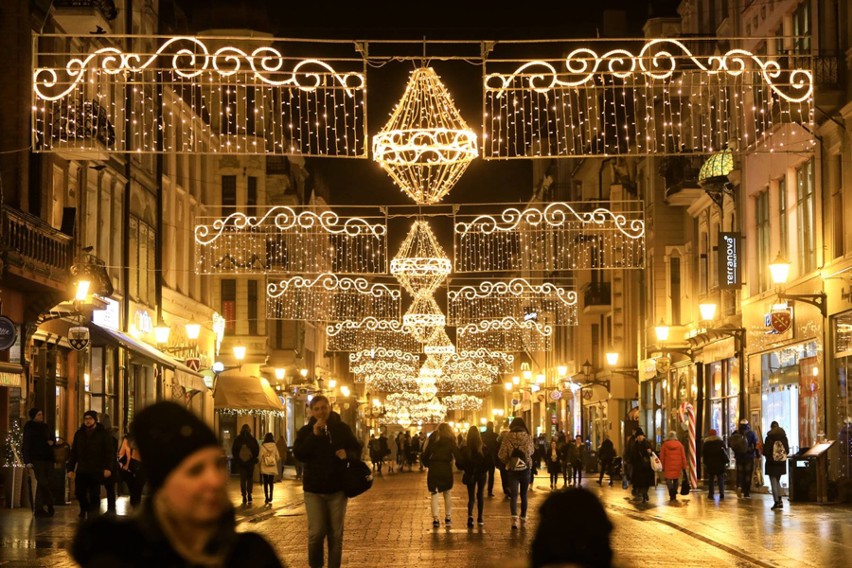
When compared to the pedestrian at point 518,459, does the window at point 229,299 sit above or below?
above

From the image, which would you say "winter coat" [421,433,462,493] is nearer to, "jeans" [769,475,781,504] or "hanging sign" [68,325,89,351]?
"jeans" [769,475,781,504]

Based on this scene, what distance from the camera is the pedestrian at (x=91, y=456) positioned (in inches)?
954

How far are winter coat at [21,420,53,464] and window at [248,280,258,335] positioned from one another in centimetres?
3580

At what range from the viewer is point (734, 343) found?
131 ft

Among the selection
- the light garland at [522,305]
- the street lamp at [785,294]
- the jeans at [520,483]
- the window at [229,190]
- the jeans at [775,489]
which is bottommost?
the jeans at [775,489]

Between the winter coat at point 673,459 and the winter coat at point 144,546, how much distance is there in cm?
2942

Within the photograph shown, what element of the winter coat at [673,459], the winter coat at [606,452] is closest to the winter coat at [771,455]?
the winter coat at [673,459]

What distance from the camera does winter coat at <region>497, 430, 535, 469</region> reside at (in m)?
24.8

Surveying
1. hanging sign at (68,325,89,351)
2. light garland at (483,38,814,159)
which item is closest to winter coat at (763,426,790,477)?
light garland at (483,38,814,159)

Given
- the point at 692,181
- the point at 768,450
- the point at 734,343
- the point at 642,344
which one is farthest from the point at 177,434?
the point at 642,344

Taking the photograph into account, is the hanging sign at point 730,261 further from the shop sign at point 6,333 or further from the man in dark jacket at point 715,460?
the shop sign at point 6,333

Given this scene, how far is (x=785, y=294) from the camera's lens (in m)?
31.0

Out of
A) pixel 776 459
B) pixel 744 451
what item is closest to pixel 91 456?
pixel 776 459

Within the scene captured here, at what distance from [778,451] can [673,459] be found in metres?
3.44
